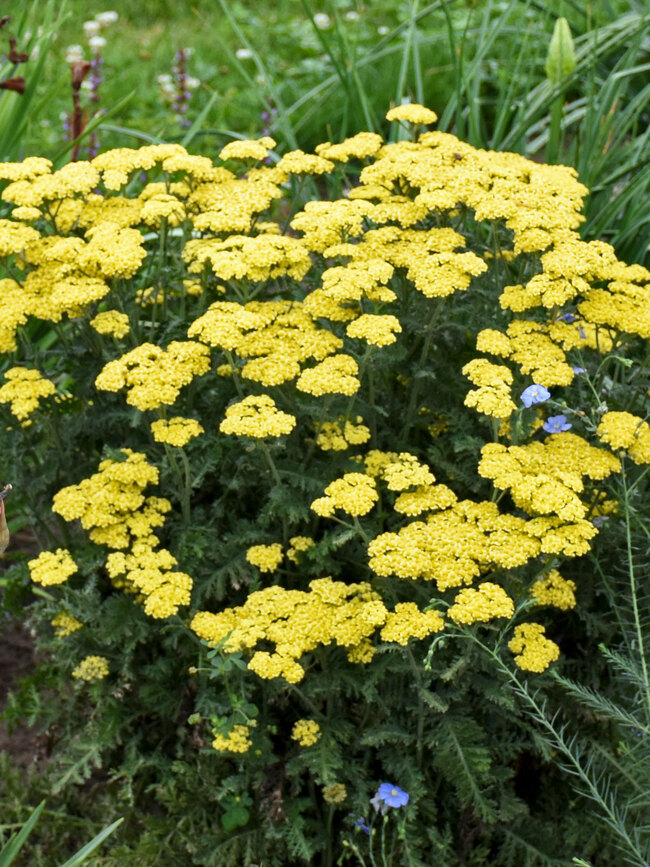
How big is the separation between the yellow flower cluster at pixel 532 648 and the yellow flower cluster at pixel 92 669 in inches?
33.4

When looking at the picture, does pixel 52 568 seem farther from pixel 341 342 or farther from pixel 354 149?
pixel 354 149

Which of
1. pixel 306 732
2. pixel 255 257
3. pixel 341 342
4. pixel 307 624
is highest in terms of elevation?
pixel 255 257

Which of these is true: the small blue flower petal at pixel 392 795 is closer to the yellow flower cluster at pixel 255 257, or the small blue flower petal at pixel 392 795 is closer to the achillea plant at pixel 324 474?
the achillea plant at pixel 324 474

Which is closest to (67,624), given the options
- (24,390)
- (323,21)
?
(24,390)

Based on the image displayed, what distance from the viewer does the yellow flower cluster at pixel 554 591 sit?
1.93 meters

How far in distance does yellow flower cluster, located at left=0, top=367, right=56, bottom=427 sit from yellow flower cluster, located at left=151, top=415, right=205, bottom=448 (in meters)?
0.27

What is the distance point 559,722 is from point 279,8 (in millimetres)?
5284

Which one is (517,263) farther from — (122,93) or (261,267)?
(122,93)

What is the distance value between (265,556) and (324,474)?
222 millimetres

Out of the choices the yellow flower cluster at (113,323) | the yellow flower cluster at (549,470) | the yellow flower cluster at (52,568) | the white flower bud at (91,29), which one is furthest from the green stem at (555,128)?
the white flower bud at (91,29)

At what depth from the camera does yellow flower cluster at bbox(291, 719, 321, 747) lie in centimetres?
191

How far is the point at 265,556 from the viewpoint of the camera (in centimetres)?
201

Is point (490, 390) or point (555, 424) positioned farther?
point (555, 424)

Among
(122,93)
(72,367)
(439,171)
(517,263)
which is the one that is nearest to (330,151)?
(439,171)
